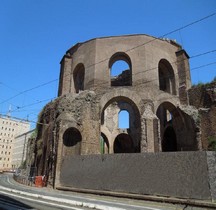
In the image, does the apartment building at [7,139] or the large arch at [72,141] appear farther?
Answer: the apartment building at [7,139]

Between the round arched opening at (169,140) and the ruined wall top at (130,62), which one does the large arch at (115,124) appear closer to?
the round arched opening at (169,140)

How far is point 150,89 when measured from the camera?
19.9m

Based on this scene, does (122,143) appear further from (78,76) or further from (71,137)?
(71,137)

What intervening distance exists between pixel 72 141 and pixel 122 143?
485 inches

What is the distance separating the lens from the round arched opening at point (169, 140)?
23205 mm

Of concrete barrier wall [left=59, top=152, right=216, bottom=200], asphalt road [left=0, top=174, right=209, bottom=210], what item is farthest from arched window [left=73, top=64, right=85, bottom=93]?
asphalt road [left=0, top=174, right=209, bottom=210]

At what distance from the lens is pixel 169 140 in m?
23.3

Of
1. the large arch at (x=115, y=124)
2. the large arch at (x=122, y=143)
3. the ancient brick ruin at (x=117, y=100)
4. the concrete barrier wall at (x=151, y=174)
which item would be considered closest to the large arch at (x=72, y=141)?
the ancient brick ruin at (x=117, y=100)

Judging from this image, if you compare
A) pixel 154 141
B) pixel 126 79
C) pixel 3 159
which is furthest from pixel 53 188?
pixel 3 159

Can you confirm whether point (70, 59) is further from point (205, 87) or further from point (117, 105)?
point (205, 87)

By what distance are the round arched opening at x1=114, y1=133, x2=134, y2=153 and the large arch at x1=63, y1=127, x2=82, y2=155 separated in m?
11.2

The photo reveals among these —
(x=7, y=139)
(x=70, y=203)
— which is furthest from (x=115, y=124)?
(x=7, y=139)

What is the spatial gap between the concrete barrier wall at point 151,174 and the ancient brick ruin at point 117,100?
9.92 ft

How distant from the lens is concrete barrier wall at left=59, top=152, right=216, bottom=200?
968 cm
